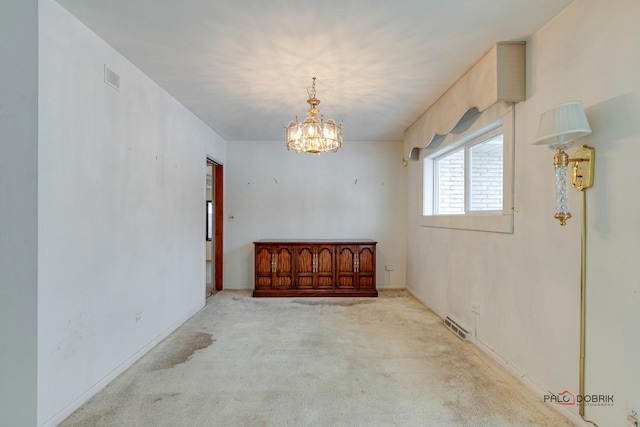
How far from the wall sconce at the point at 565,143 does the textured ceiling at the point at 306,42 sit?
760 millimetres

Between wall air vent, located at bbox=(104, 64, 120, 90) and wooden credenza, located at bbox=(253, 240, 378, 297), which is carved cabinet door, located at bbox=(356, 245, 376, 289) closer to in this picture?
wooden credenza, located at bbox=(253, 240, 378, 297)

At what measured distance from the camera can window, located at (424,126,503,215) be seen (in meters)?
2.88

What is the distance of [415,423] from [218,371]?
149cm

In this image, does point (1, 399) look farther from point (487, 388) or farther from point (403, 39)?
point (403, 39)

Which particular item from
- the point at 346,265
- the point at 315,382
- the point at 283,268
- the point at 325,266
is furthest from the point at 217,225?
the point at 315,382

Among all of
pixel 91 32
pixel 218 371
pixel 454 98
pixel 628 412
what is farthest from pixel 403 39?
pixel 218 371

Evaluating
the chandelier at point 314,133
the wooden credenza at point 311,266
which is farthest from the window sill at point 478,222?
the chandelier at point 314,133

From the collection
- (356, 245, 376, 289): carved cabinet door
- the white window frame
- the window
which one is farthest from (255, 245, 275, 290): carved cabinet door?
the window

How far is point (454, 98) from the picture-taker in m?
3.00

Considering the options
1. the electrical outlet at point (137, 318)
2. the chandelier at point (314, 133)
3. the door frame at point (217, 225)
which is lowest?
the electrical outlet at point (137, 318)

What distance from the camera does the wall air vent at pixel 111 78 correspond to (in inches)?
89.5

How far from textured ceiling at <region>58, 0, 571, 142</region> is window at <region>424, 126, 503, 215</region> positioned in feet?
2.30

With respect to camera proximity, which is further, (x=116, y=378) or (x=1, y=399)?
(x=116, y=378)

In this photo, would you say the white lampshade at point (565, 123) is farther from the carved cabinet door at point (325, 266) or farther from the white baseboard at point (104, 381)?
the carved cabinet door at point (325, 266)
